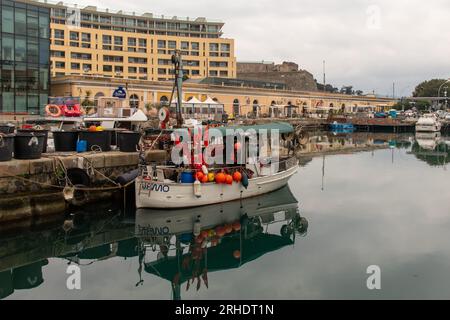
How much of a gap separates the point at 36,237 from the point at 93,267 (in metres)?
3.36

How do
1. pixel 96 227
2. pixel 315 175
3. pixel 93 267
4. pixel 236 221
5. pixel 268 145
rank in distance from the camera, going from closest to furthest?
pixel 93 267 < pixel 96 227 < pixel 236 221 < pixel 268 145 < pixel 315 175

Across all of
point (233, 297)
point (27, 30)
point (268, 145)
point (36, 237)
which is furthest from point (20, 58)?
point (233, 297)

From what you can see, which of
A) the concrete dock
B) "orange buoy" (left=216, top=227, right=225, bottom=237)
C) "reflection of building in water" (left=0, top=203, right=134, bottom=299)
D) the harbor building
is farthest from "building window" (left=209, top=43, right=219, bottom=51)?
"orange buoy" (left=216, top=227, right=225, bottom=237)

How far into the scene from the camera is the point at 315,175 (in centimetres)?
3303

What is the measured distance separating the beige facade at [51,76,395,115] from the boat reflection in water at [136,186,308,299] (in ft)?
84.6

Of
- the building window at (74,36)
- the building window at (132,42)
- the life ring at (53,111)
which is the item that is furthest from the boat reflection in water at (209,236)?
the building window at (132,42)

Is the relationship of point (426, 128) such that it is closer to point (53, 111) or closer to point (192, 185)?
point (53, 111)

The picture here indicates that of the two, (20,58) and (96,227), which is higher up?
(20,58)

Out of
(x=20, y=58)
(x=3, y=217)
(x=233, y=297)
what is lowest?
(x=233, y=297)

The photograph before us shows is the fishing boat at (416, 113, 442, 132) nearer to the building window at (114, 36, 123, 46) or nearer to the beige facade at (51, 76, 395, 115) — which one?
the beige facade at (51, 76, 395, 115)

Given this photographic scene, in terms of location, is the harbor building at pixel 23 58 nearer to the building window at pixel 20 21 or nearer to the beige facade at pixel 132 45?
the building window at pixel 20 21

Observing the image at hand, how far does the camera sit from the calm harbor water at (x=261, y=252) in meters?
13.0

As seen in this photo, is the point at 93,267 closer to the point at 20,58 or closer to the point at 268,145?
the point at 268,145

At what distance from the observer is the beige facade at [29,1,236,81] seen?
298ft
